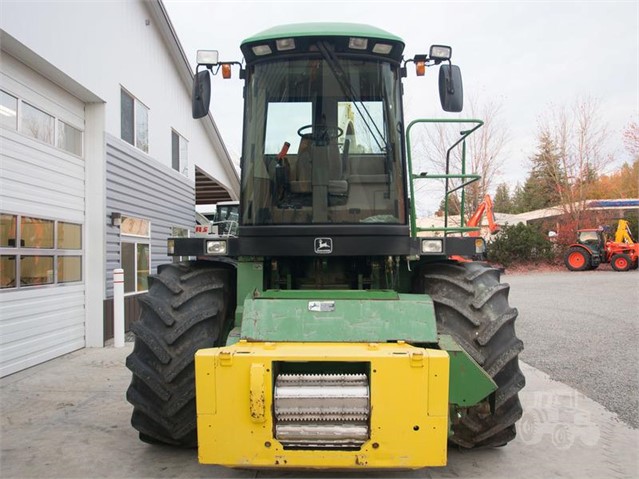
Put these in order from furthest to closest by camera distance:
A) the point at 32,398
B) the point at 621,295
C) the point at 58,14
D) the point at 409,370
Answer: the point at 621,295 → the point at 58,14 → the point at 32,398 → the point at 409,370

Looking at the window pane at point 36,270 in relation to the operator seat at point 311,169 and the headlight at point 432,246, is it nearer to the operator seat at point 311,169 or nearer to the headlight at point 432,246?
the operator seat at point 311,169

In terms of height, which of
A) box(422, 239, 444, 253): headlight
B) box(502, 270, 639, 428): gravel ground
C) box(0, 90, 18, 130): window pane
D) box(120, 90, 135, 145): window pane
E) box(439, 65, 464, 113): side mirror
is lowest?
box(502, 270, 639, 428): gravel ground

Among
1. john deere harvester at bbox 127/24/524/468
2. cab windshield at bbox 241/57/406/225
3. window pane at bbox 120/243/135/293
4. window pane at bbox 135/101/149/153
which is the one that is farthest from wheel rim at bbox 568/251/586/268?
cab windshield at bbox 241/57/406/225

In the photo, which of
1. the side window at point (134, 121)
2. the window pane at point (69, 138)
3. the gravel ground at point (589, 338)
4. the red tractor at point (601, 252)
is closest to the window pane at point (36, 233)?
the window pane at point (69, 138)

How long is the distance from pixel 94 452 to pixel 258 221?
219cm

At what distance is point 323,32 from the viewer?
12.4 feet

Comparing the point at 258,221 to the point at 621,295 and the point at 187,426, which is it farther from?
the point at 621,295

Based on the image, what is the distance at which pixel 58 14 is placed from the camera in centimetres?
723

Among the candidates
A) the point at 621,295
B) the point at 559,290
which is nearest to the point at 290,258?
the point at 621,295

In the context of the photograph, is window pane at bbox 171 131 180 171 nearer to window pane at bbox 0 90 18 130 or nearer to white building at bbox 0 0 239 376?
white building at bbox 0 0 239 376

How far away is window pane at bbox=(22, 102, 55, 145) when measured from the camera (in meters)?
7.08

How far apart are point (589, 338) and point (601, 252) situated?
61.1ft

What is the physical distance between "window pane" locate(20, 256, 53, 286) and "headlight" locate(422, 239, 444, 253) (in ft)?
18.1

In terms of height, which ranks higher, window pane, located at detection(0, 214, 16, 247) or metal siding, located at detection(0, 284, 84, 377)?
window pane, located at detection(0, 214, 16, 247)
